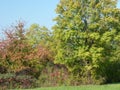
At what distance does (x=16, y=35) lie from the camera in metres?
29.5

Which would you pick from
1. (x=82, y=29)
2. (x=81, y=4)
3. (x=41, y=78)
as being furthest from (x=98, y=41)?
(x=41, y=78)

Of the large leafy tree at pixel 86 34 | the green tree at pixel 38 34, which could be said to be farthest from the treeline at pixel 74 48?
the green tree at pixel 38 34

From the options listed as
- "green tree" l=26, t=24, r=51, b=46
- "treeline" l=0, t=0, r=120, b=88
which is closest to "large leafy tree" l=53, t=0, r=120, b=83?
"treeline" l=0, t=0, r=120, b=88

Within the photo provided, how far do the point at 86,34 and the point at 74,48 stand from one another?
162 cm

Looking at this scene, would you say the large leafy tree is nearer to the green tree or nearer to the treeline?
the treeline

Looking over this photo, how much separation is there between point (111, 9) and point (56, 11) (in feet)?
15.7

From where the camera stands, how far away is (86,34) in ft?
96.9

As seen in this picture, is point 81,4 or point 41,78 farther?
point 81,4

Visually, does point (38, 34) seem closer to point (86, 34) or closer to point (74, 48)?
point (74, 48)

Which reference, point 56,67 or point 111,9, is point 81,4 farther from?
point 56,67

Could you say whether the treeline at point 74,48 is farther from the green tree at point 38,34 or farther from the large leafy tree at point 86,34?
the green tree at point 38,34

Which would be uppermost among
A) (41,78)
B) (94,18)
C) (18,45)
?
(94,18)

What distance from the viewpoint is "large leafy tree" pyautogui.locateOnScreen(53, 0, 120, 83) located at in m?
29.4

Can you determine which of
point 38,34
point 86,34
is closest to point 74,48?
point 86,34
